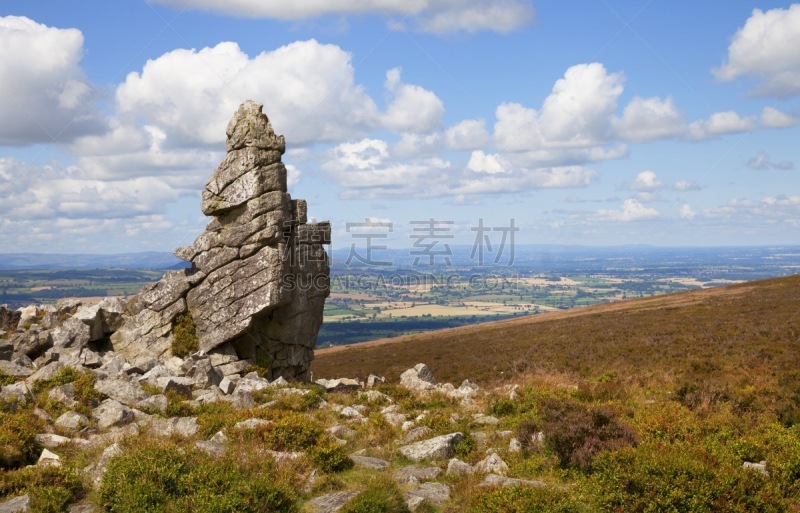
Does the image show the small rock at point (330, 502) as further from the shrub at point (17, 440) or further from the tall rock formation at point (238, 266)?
the tall rock formation at point (238, 266)

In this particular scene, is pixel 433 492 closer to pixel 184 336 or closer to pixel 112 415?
pixel 112 415

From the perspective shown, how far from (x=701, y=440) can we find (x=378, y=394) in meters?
14.0

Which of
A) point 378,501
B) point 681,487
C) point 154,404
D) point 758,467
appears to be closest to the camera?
point 681,487

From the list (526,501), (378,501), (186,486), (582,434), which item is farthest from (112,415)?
(582,434)

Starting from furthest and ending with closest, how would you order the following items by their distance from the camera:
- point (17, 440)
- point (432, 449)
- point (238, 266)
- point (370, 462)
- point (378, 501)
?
point (238, 266) → point (432, 449) → point (370, 462) → point (17, 440) → point (378, 501)

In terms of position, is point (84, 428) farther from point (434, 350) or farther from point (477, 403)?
point (434, 350)

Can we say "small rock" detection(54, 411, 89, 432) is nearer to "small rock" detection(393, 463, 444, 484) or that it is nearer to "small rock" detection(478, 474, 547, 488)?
"small rock" detection(393, 463, 444, 484)

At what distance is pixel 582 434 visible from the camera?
636 inches

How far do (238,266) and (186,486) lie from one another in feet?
63.1

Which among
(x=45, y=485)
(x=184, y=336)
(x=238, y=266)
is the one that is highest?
(x=238, y=266)

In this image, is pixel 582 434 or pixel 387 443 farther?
pixel 387 443

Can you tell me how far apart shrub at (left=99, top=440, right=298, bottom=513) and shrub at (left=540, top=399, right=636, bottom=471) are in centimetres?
724

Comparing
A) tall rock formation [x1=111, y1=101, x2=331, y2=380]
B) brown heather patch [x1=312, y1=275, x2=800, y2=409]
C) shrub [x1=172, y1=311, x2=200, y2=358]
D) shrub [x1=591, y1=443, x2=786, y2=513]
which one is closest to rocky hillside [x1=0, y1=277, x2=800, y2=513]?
shrub [x1=591, y1=443, x2=786, y2=513]

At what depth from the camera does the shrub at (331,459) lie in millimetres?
15969
